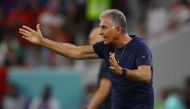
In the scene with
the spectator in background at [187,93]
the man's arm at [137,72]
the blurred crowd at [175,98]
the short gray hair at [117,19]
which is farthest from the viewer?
the spectator in background at [187,93]

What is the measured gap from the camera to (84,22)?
66.4 ft

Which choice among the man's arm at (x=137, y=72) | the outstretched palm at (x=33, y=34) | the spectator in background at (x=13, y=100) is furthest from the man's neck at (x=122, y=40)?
the spectator in background at (x=13, y=100)

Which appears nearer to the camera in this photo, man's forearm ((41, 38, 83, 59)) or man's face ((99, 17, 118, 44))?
man's face ((99, 17, 118, 44))

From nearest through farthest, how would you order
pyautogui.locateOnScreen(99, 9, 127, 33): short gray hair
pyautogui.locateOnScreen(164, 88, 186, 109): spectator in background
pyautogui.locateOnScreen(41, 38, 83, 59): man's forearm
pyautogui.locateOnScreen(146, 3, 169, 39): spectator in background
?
1. pyautogui.locateOnScreen(99, 9, 127, 33): short gray hair
2. pyautogui.locateOnScreen(41, 38, 83, 59): man's forearm
3. pyautogui.locateOnScreen(164, 88, 186, 109): spectator in background
4. pyautogui.locateOnScreen(146, 3, 169, 39): spectator in background

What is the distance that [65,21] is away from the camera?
2022 cm

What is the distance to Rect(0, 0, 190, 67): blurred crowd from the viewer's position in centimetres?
1955

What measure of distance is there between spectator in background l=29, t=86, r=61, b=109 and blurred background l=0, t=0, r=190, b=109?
0.69 metres

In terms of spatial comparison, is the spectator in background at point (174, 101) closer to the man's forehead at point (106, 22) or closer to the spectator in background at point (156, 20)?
the spectator in background at point (156, 20)

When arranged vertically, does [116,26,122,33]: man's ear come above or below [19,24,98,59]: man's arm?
below

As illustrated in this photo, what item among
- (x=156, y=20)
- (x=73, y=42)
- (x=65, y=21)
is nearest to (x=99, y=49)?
(x=156, y=20)

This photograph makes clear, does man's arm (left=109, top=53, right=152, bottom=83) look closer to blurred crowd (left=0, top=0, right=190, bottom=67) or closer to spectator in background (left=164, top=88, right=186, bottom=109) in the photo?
spectator in background (left=164, top=88, right=186, bottom=109)

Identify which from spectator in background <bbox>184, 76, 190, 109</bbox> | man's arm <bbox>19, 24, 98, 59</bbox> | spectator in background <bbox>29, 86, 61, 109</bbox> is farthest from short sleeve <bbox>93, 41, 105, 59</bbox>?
spectator in background <bbox>184, 76, 190, 109</bbox>

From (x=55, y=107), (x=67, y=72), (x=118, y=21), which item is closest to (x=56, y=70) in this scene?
(x=67, y=72)

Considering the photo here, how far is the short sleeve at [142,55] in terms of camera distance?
959 cm
